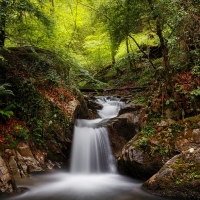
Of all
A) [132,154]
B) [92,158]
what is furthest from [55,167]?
[132,154]

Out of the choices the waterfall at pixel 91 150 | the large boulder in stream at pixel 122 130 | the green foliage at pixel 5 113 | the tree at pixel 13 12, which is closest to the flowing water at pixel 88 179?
the waterfall at pixel 91 150

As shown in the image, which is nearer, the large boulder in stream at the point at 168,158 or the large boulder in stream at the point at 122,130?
the large boulder in stream at the point at 168,158

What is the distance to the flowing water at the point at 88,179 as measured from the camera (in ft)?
17.6

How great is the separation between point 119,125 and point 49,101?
113 inches

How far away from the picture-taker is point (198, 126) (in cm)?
582

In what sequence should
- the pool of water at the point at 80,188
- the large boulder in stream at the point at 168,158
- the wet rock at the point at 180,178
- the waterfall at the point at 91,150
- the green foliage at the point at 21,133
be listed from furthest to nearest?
the waterfall at the point at 91,150 → the green foliage at the point at 21,133 → the pool of water at the point at 80,188 → the large boulder in stream at the point at 168,158 → the wet rock at the point at 180,178

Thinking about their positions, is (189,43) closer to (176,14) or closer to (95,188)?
(176,14)

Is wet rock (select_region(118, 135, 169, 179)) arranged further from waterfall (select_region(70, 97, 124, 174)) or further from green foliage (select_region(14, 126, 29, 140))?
green foliage (select_region(14, 126, 29, 140))

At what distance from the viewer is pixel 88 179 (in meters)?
7.05

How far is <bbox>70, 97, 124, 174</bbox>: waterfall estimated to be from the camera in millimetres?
8039

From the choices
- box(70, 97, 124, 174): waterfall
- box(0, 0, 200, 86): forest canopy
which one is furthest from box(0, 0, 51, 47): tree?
box(70, 97, 124, 174): waterfall

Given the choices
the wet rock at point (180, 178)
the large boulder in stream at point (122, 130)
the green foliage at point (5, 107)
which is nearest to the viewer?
the wet rock at point (180, 178)

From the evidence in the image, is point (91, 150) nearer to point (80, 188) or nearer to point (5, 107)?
point (80, 188)

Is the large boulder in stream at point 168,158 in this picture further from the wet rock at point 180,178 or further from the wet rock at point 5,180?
the wet rock at point 5,180
